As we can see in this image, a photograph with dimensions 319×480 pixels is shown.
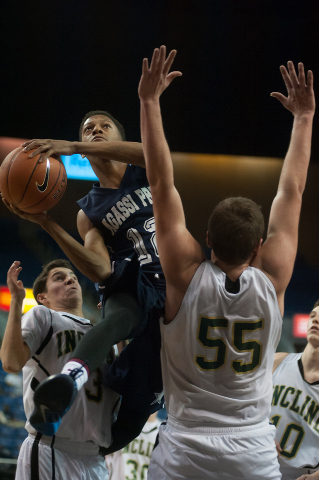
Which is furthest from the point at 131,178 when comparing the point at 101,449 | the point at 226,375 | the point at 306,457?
the point at 306,457

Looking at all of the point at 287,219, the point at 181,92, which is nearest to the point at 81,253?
the point at 287,219

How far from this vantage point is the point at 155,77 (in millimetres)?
2133

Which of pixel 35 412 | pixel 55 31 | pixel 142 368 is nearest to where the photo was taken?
pixel 35 412

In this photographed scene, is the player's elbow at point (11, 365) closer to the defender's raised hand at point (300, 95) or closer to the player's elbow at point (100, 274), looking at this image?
the player's elbow at point (100, 274)

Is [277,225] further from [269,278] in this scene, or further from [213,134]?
[213,134]

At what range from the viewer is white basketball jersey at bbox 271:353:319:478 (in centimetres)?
341

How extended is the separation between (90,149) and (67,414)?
4.81 feet

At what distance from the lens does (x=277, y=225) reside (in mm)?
2117

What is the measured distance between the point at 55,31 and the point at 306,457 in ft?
21.6

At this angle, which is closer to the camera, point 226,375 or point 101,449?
point 226,375

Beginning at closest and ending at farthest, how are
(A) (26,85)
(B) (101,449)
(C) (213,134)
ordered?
(B) (101,449) → (A) (26,85) → (C) (213,134)

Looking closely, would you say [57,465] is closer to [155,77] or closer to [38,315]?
[38,315]

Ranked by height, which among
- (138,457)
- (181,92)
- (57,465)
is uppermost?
(181,92)

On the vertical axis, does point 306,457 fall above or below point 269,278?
below
